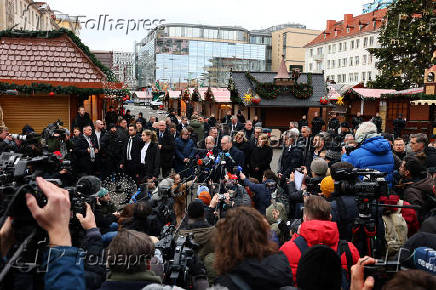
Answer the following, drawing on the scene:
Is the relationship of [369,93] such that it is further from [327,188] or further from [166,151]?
[327,188]

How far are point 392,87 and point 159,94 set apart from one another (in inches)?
2382

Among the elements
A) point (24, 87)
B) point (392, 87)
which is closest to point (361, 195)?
point (24, 87)

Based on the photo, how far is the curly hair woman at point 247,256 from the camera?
2.24 m

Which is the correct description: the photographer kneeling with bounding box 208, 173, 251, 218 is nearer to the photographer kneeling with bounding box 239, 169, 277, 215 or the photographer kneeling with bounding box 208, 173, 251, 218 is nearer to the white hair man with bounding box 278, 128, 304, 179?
the photographer kneeling with bounding box 239, 169, 277, 215

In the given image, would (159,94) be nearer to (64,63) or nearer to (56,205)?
(64,63)

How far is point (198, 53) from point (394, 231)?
382 feet

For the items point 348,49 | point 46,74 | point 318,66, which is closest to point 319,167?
point 46,74

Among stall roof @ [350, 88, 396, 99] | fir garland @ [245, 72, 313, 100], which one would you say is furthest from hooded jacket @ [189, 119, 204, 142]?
stall roof @ [350, 88, 396, 99]

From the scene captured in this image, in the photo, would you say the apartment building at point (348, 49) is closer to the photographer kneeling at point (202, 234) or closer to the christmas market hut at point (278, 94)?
the christmas market hut at point (278, 94)

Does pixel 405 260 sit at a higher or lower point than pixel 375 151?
lower

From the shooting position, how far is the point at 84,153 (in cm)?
924

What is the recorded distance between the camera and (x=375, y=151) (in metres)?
5.33

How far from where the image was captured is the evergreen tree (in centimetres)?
2708

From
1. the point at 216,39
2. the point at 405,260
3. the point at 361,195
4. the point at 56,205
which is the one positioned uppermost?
the point at 216,39
